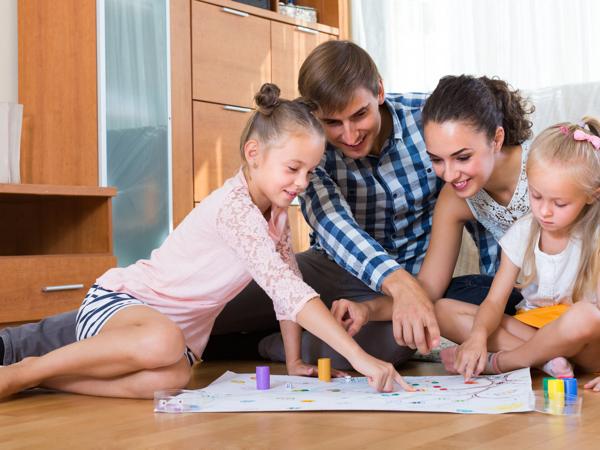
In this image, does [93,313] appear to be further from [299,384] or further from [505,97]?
[505,97]

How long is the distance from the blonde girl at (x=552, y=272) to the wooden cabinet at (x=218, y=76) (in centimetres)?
185

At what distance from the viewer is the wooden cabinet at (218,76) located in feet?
10.9

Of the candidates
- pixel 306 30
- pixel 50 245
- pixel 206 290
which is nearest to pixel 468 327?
pixel 206 290

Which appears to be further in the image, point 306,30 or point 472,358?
point 306,30

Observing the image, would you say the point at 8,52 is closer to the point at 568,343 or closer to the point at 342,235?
the point at 342,235

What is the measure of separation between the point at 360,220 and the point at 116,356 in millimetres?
758

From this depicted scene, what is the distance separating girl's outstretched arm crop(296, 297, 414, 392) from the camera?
Answer: 1362 millimetres

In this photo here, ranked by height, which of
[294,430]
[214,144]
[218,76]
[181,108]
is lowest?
[294,430]

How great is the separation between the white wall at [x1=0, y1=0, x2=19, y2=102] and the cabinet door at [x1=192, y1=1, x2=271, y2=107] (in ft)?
2.28

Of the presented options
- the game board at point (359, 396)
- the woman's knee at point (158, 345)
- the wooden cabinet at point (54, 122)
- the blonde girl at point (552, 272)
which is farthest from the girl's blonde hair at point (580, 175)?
the wooden cabinet at point (54, 122)

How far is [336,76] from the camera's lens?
5.59 ft

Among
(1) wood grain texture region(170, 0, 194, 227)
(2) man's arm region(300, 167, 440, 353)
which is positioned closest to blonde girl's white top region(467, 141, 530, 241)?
(2) man's arm region(300, 167, 440, 353)

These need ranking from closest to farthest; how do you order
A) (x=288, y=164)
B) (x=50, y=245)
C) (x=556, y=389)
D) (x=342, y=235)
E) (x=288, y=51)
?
(x=556, y=389) → (x=288, y=164) → (x=342, y=235) → (x=50, y=245) → (x=288, y=51)

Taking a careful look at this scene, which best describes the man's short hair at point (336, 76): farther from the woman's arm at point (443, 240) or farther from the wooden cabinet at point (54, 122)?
the wooden cabinet at point (54, 122)
